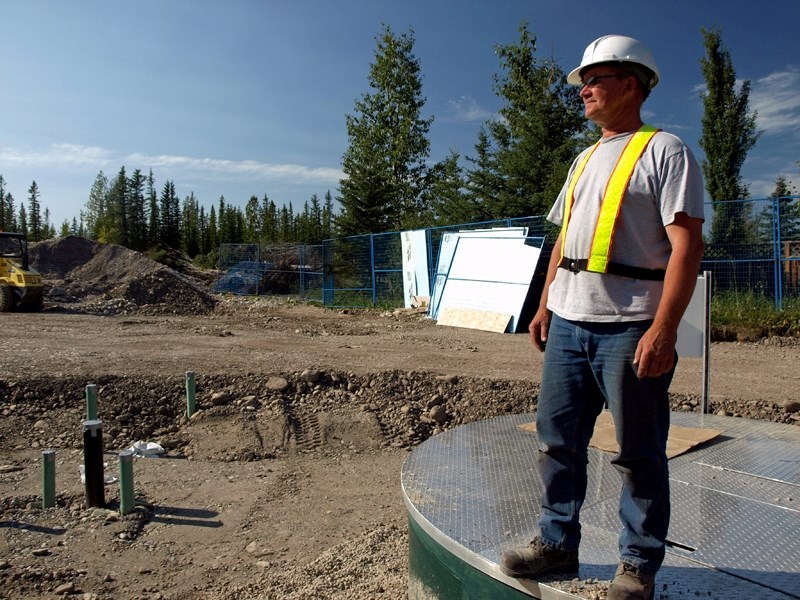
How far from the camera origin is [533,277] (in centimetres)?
1341

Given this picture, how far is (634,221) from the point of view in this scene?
216cm

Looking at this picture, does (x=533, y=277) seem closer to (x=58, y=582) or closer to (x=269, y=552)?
(x=269, y=552)

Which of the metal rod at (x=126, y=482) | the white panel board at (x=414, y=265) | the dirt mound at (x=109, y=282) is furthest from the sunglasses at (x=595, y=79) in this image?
the dirt mound at (x=109, y=282)

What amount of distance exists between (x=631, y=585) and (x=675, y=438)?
7.64ft

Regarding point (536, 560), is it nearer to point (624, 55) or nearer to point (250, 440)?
point (624, 55)

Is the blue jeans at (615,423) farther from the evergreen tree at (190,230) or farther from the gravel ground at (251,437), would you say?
the evergreen tree at (190,230)

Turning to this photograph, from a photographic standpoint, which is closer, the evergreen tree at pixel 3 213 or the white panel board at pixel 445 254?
the white panel board at pixel 445 254

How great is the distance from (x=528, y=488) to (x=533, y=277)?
1033cm

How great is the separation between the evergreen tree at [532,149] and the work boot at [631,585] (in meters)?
19.6

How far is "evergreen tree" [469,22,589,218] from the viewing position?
22859 millimetres

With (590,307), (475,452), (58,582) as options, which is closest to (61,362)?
(58,582)

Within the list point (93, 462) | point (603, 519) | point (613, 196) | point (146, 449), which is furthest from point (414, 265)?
point (613, 196)

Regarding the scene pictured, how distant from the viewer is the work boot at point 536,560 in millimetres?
2383

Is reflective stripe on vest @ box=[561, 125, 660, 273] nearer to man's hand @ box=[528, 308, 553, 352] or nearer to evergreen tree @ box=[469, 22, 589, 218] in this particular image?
man's hand @ box=[528, 308, 553, 352]
